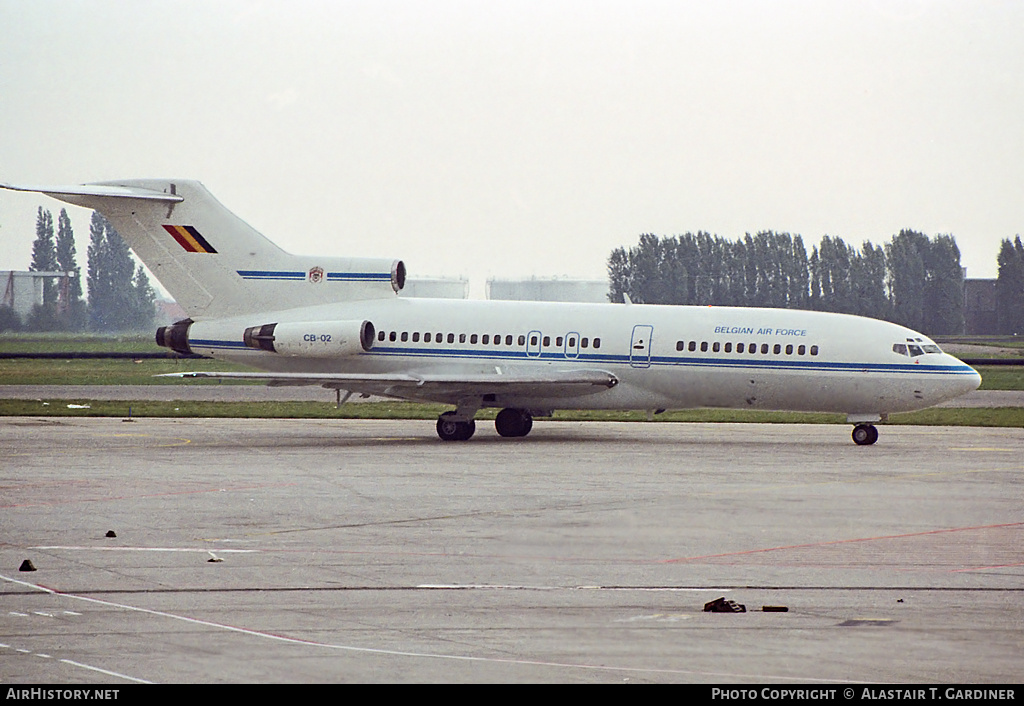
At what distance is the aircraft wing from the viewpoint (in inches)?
1212

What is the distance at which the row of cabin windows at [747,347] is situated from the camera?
100 ft

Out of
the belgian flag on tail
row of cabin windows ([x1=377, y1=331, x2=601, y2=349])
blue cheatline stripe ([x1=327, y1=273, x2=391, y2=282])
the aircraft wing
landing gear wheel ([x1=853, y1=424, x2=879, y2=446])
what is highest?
the belgian flag on tail

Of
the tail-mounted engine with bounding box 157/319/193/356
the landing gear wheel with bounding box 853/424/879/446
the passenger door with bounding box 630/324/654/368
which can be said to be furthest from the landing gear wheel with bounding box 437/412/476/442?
the landing gear wheel with bounding box 853/424/879/446

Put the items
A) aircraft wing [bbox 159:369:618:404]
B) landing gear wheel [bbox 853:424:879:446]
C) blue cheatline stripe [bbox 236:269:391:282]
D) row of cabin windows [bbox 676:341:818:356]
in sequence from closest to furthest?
landing gear wheel [bbox 853:424:879:446], row of cabin windows [bbox 676:341:818:356], aircraft wing [bbox 159:369:618:404], blue cheatline stripe [bbox 236:269:391:282]

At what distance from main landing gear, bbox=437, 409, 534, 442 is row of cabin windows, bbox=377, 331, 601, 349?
1.79 m

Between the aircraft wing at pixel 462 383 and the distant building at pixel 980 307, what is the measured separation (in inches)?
2609

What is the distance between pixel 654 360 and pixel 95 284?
10009 centimetres

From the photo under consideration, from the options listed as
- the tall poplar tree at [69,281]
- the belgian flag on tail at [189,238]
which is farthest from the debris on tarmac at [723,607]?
the tall poplar tree at [69,281]

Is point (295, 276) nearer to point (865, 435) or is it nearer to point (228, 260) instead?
point (228, 260)

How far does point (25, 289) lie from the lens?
8906 cm

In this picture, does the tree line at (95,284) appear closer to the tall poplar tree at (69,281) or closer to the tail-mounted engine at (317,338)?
the tall poplar tree at (69,281)

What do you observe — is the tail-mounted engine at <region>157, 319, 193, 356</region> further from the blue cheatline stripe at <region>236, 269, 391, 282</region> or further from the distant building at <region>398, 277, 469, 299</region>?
the distant building at <region>398, 277, 469, 299</region>

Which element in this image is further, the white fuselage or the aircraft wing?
Result: the aircraft wing
